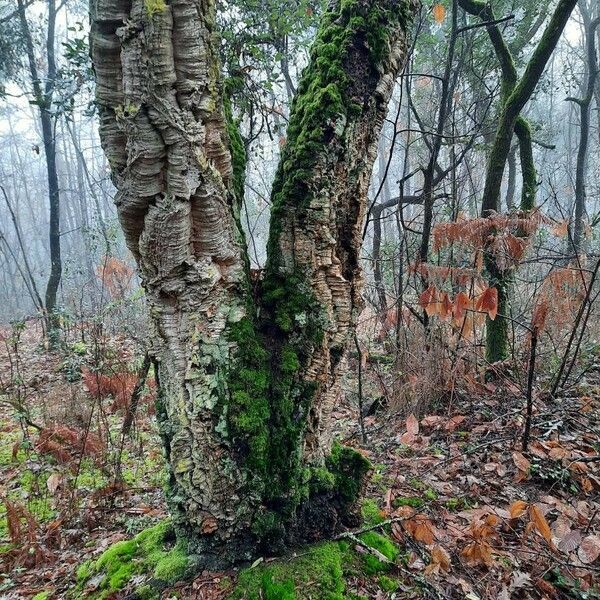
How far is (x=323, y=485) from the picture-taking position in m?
1.98

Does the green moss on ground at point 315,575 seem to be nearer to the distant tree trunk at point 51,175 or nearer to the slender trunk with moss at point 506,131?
the slender trunk with moss at point 506,131

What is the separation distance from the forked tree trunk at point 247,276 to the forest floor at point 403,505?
27 centimetres

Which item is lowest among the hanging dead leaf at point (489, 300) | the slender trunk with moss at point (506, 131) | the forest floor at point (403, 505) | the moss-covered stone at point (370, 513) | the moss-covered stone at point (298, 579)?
the forest floor at point (403, 505)

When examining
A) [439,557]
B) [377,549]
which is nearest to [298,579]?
[377,549]

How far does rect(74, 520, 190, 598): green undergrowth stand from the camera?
1.82 metres

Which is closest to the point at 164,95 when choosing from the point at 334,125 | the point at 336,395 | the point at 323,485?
the point at 334,125

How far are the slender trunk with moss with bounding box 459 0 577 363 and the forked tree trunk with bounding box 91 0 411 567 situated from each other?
3368 millimetres

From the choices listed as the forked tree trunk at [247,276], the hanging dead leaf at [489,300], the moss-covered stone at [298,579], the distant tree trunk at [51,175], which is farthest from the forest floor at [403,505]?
the distant tree trunk at [51,175]

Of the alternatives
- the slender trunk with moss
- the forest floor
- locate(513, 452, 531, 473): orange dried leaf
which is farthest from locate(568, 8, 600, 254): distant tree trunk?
locate(513, 452, 531, 473): orange dried leaf

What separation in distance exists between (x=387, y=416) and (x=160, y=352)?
3325 millimetres

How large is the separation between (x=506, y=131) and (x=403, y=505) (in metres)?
4.36

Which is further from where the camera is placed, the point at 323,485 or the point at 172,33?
the point at 323,485

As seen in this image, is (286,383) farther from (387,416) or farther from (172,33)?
(387,416)

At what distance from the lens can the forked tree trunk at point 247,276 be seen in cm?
157
